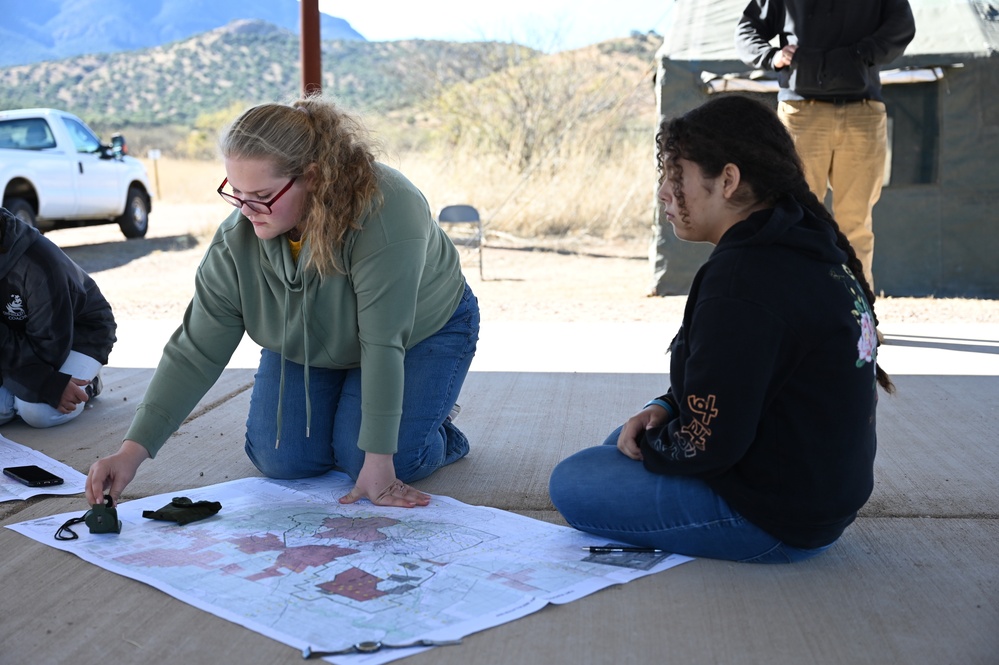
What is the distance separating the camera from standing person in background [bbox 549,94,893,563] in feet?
7.11

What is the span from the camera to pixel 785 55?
Result: 5.11 metres

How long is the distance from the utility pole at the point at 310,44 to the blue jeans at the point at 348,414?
3.80 meters

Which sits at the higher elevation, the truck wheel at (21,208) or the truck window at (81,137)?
the truck window at (81,137)

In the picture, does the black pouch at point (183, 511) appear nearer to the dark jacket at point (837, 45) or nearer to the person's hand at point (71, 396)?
the person's hand at point (71, 396)

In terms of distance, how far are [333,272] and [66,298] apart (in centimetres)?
145

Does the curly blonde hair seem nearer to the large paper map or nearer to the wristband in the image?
the large paper map

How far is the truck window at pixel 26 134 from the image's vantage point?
1145 centimetres

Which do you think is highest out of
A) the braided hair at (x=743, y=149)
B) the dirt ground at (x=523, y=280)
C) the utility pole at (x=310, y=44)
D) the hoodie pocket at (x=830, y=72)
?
the utility pole at (x=310, y=44)

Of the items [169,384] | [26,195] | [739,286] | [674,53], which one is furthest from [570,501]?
[26,195]

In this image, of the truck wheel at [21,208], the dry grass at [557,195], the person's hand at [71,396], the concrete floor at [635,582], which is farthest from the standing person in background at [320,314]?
the dry grass at [557,195]

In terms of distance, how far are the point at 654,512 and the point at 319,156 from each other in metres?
1.21

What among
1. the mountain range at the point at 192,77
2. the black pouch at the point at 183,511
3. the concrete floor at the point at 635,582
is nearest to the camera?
the concrete floor at the point at 635,582

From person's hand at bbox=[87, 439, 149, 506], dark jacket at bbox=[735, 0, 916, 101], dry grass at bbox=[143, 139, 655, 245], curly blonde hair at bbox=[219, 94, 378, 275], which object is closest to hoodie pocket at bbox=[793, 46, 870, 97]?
dark jacket at bbox=[735, 0, 916, 101]

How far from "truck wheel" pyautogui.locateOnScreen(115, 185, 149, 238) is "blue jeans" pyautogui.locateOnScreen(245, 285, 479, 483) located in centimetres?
1086
